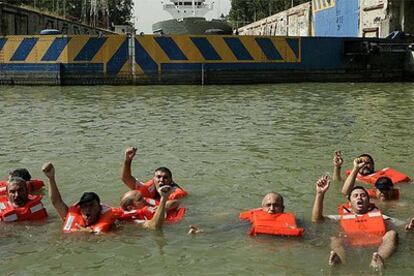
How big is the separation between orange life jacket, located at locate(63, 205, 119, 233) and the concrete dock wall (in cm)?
1479

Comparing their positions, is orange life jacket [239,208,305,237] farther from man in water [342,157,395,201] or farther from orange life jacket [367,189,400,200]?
orange life jacket [367,189,400,200]

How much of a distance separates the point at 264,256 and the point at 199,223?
45.2 inches

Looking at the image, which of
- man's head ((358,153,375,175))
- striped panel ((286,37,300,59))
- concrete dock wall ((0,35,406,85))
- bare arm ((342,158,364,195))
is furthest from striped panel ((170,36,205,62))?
bare arm ((342,158,364,195))

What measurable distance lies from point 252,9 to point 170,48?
7736 centimetres

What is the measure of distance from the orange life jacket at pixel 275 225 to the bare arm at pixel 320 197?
0.34m

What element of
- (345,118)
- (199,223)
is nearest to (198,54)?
(345,118)

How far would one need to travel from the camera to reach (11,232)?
5633 mm

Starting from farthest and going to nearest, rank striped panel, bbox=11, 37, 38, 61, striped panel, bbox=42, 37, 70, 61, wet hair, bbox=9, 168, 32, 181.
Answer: striped panel, bbox=11, 37, 38, 61
striped panel, bbox=42, 37, 70, 61
wet hair, bbox=9, 168, 32, 181

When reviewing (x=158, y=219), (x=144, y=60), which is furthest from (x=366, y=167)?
(x=144, y=60)

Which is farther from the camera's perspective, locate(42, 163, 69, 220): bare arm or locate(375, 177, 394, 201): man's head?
locate(375, 177, 394, 201): man's head

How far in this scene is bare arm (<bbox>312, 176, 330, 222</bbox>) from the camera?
5.48 m

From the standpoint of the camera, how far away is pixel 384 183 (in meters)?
6.73

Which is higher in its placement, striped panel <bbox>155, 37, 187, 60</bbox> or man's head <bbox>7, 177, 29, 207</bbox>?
striped panel <bbox>155, 37, 187, 60</bbox>

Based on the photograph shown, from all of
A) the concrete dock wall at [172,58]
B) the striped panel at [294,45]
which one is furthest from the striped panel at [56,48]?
the striped panel at [294,45]
